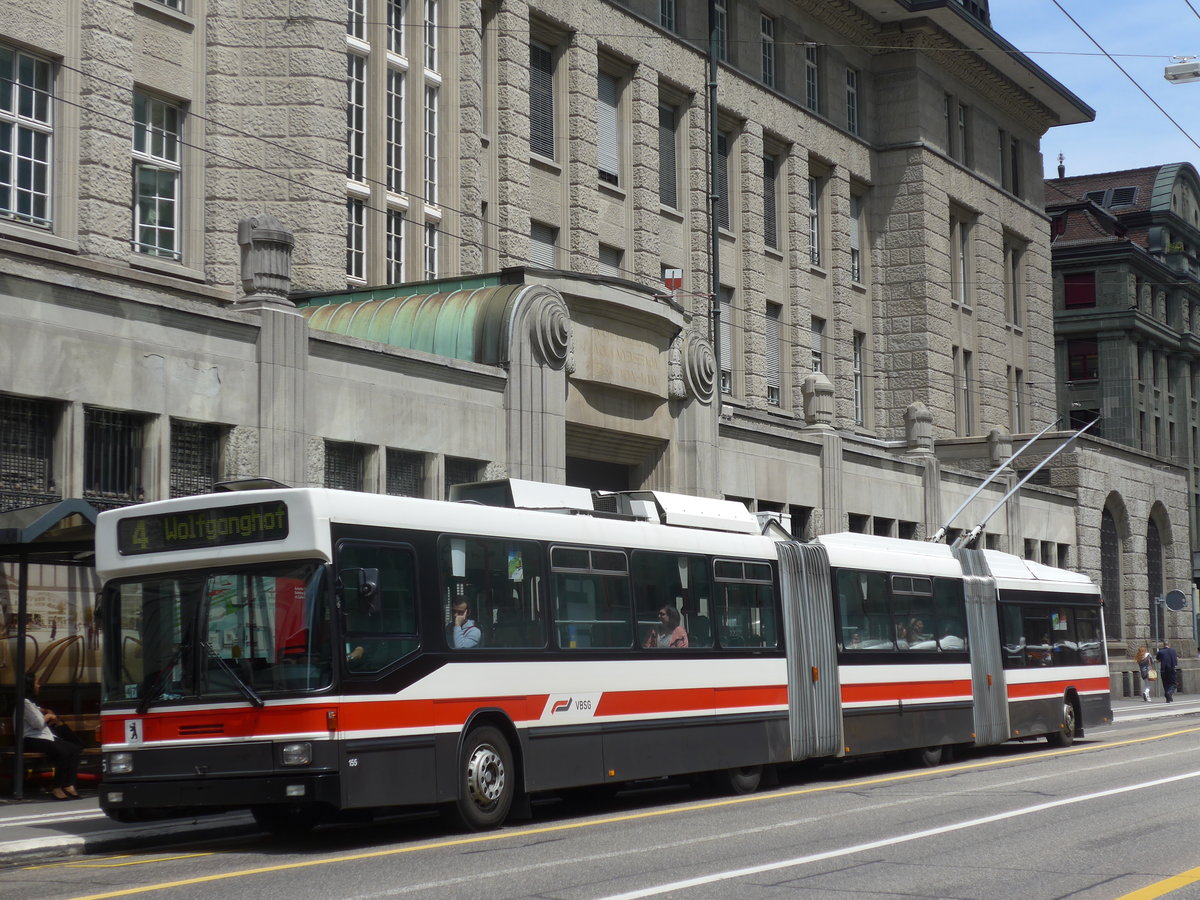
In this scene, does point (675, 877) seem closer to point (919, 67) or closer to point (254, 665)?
point (254, 665)

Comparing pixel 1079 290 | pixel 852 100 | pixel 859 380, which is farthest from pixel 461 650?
pixel 1079 290

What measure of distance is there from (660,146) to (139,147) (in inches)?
659

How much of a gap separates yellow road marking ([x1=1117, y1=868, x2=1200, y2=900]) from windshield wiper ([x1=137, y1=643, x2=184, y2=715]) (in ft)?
23.4

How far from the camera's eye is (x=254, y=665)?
42.3 feet

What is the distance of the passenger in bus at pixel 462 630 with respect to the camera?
14039 millimetres

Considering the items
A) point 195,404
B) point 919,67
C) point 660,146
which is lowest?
point 195,404

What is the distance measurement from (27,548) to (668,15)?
1054 inches

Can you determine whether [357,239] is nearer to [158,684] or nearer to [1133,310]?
[158,684]

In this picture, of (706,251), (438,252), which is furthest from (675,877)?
(706,251)

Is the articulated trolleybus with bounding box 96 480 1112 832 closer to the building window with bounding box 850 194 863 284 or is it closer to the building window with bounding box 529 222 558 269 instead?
the building window with bounding box 529 222 558 269

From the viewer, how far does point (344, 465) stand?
894 inches

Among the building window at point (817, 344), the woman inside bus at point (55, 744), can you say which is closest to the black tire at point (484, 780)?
the woman inside bus at point (55, 744)

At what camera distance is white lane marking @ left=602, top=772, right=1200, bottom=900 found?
33.0 feet

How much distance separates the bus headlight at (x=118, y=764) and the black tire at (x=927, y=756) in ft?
39.4
